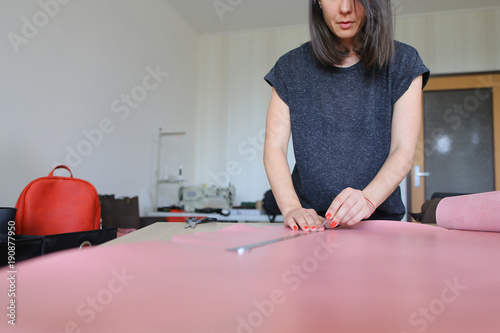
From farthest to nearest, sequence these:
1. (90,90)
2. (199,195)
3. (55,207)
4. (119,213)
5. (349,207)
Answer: (199,195) < (90,90) < (119,213) < (55,207) < (349,207)

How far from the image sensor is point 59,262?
0.50 metres

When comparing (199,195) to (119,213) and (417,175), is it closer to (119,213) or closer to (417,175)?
(119,213)

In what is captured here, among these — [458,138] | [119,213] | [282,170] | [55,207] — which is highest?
[458,138]

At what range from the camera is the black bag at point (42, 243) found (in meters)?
1.09

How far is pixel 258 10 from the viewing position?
4.27 m

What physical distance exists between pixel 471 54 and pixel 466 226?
4.10 metres

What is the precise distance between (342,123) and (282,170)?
0.22 meters

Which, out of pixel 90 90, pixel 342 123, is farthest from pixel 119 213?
pixel 342 123

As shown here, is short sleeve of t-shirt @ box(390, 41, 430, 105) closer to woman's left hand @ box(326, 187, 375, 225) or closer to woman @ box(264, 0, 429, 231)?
woman @ box(264, 0, 429, 231)

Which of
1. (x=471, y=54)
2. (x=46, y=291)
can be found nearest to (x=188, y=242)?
(x=46, y=291)

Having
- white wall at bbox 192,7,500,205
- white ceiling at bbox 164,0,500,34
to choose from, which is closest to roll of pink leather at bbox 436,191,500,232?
white ceiling at bbox 164,0,500,34

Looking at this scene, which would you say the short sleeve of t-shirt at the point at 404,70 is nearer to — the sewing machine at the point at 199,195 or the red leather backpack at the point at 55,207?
the red leather backpack at the point at 55,207

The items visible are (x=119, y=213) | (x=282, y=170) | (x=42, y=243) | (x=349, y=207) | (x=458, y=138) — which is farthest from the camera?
(x=458, y=138)

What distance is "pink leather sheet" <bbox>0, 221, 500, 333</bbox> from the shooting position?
0.31 m
